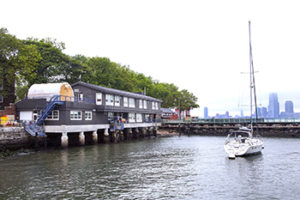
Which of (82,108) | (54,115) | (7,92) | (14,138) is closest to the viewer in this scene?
(14,138)

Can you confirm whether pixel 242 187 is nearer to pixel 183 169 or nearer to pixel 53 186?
pixel 183 169

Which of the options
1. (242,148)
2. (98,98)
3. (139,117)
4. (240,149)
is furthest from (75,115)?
(242,148)

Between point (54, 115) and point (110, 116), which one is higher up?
point (54, 115)

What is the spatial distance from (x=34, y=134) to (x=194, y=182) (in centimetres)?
2768

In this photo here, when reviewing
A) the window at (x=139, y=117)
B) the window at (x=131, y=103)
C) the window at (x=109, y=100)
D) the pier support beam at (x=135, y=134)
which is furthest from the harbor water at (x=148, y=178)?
the window at (x=139, y=117)

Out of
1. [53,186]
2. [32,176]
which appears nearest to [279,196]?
[53,186]

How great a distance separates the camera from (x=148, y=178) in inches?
871

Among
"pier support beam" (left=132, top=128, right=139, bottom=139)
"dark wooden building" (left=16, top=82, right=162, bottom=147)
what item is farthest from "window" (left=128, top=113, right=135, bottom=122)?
"pier support beam" (left=132, top=128, right=139, bottom=139)

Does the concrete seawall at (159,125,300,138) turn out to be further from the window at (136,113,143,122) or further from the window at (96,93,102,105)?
the window at (96,93,102,105)

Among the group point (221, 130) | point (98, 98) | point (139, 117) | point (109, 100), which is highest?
point (98, 98)

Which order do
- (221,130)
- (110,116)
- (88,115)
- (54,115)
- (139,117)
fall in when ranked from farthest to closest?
(221,130) < (139,117) < (110,116) < (88,115) < (54,115)

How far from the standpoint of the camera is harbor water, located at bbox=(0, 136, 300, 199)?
17.9 meters

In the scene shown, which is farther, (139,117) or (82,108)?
(139,117)

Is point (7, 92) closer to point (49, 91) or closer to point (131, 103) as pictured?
point (49, 91)
